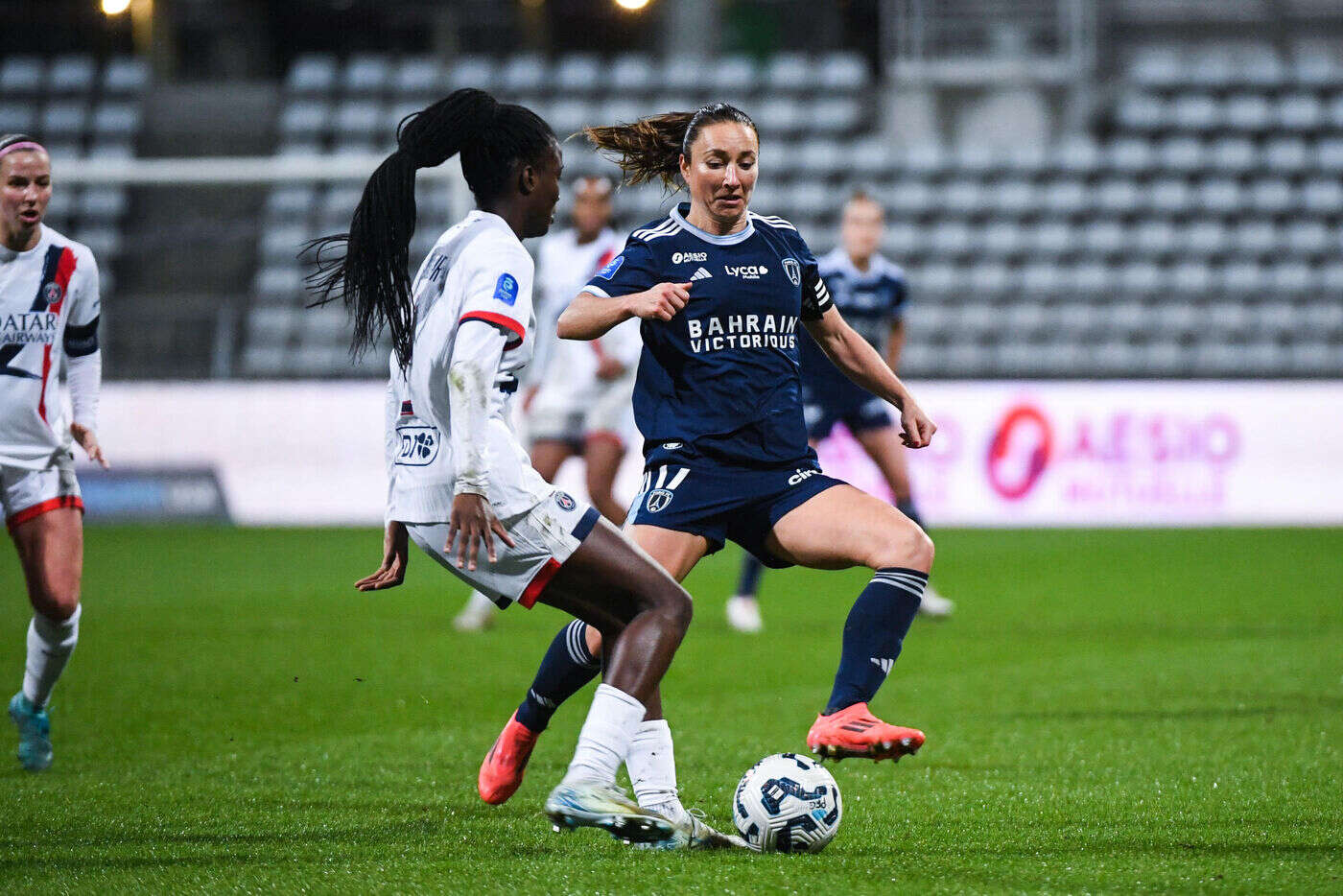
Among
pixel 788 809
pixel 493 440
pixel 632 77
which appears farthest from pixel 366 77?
pixel 788 809

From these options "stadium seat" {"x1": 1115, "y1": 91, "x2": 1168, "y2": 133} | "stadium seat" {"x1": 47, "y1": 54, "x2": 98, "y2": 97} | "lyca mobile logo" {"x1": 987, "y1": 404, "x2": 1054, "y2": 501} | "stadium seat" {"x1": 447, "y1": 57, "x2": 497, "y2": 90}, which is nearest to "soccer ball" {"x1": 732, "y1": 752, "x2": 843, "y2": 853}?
"lyca mobile logo" {"x1": 987, "y1": 404, "x2": 1054, "y2": 501}

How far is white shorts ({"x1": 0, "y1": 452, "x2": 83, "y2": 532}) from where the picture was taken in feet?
18.5

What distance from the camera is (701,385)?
4.73 m

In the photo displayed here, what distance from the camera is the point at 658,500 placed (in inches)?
184

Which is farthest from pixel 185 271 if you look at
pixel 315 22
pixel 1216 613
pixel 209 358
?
pixel 1216 613

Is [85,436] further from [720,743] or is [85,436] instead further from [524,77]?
[524,77]

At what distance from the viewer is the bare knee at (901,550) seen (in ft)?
15.0

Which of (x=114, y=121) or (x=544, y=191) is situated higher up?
(x=114, y=121)

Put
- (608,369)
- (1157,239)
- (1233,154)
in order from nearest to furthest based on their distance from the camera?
1. (608,369)
2. (1157,239)
3. (1233,154)

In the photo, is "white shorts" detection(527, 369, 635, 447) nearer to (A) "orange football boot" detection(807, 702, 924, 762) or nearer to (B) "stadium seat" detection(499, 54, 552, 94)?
(A) "orange football boot" detection(807, 702, 924, 762)

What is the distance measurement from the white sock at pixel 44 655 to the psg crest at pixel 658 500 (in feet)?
6.95

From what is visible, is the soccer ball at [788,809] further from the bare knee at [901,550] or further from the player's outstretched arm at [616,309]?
the player's outstretched arm at [616,309]

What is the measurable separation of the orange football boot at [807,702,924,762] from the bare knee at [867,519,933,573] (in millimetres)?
418

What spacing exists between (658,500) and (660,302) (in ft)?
2.07
